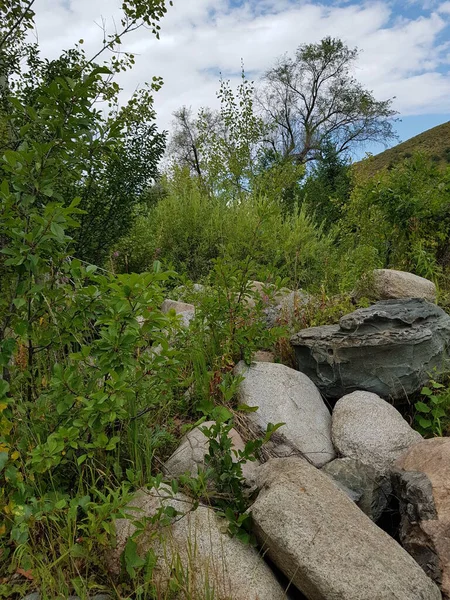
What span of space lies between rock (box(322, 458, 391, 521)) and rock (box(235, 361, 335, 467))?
0.69 ft

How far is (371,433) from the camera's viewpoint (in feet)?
9.71

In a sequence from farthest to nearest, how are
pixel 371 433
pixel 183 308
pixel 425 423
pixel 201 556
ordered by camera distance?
pixel 183 308, pixel 425 423, pixel 371 433, pixel 201 556

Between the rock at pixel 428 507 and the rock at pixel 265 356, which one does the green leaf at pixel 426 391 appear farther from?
the rock at pixel 265 356

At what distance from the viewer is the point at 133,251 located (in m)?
6.70

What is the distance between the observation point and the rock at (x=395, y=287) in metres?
4.41

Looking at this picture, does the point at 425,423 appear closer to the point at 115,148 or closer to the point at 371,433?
the point at 371,433

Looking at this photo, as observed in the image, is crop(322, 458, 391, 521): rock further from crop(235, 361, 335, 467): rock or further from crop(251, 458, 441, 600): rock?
crop(251, 458, 441, 600): rock

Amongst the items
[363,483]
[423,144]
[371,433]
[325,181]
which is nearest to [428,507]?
[363,483]

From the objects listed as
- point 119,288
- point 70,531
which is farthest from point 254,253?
point 70,531

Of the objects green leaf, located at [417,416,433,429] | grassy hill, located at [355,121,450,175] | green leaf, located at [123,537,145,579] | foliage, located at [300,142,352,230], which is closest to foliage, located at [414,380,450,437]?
green leaf, located at [417,416,433,429]

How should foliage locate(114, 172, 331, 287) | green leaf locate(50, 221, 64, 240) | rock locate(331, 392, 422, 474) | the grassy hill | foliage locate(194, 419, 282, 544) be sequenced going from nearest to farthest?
green leaf locate(50, 221, 64, 240) → foliage locate(194, 419, 282, 544) → rock locate(331, 392, 422, 474) → foliage locate(114, 172, 331, 287) → the grassy hill

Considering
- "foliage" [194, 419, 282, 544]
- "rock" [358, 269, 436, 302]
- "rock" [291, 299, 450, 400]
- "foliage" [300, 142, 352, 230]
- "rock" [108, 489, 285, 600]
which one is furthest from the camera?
"foliage" [300, 142, 352, 230]

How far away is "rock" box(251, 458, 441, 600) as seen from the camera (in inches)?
69.5

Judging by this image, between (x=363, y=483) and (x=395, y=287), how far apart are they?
2.28 meters
